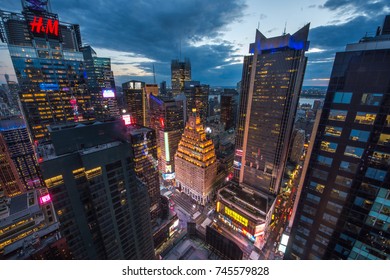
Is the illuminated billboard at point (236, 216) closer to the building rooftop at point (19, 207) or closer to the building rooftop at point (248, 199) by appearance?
the building rooftop at point (248, 199)

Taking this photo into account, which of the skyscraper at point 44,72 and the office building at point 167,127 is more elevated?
the skyscraper at point 44,72

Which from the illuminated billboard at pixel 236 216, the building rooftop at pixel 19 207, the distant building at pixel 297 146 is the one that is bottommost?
the illuminated billboard at pixel 236 216

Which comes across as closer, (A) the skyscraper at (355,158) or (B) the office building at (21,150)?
(A) the skyscraper at (355,158)

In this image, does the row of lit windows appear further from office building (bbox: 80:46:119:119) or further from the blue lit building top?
office building (bbox: 80:46:119:119)

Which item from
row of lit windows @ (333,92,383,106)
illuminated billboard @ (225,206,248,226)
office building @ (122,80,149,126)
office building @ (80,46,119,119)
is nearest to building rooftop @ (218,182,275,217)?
illuminated billboard @ (225,206,248,226)

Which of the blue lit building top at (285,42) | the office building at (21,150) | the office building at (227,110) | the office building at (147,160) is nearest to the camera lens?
the blue lit building top at (285,42)

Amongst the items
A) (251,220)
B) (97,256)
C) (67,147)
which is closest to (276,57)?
(251,220)

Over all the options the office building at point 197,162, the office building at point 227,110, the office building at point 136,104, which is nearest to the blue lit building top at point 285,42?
the office building at point 197,162

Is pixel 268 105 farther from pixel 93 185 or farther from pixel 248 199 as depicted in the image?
pixel 93 185
